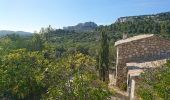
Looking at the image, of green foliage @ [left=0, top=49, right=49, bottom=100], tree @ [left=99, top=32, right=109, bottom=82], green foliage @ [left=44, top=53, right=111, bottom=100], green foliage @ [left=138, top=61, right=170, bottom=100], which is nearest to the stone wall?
tree @ [left=99, top=32, right=109, bottom=82]

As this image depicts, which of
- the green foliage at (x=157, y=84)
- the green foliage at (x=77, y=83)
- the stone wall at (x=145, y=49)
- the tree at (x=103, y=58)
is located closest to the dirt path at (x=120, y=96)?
the stone wall at (x=145, y=49)

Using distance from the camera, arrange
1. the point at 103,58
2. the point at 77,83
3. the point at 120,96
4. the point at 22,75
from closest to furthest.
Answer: the point at 77,83, the point at 22,75, the point at 120,96, the point at 103,58

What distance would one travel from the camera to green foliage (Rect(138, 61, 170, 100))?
14.1 meters

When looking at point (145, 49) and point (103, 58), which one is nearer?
point (145, 49)

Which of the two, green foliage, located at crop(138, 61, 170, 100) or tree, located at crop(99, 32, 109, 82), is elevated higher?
green foliage, located at crop(138, 61, 170, 100)

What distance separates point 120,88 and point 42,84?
17.4 metres

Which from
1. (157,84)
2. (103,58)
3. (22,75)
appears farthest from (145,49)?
(157,84)

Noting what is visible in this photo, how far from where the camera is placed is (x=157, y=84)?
47.5 ft

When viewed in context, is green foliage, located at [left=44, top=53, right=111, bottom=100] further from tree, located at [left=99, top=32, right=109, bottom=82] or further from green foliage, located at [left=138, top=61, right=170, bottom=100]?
tree, located at [left=99, top=32, right=109, bottom=82]

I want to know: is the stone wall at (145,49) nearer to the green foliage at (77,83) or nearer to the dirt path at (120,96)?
the dirt path at (120,96)

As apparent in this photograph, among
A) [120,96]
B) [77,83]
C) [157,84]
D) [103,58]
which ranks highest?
[77,83]

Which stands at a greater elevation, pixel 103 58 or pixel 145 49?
pixel 145 49

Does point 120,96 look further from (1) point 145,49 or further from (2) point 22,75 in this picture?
(2) point 22,75

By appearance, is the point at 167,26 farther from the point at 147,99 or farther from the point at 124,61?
the point at 147,99
